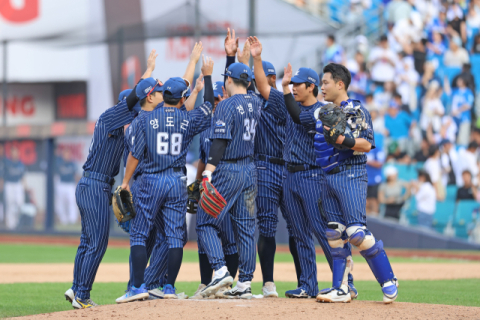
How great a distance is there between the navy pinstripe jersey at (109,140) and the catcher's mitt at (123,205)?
1.41 ft

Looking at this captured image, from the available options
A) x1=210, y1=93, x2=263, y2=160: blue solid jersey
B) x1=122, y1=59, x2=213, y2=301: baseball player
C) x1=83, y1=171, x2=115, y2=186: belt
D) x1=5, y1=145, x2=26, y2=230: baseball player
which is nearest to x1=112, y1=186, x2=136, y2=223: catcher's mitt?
x1=122, y1=59, x2=213, y2=301: baseball player

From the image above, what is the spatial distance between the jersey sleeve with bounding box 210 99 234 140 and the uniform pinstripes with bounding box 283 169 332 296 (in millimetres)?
742

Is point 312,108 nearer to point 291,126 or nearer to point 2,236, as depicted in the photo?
point 291,126

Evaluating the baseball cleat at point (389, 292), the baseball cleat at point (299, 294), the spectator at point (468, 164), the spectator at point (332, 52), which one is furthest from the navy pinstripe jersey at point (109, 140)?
the spectator at point (332, 52)

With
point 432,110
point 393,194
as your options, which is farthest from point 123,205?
point 432,110

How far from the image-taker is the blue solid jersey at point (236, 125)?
5750 millimetres

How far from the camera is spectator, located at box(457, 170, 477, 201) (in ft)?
45.3

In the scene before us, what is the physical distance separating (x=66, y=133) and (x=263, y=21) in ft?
20.4

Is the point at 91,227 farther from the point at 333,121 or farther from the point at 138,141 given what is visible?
the point at 333,121

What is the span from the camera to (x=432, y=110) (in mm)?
15859

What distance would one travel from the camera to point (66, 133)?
1795 cm

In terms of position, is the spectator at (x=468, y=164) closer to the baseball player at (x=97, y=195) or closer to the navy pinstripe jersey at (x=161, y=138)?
the navy pinstripe jersey at (x=161, y=138)

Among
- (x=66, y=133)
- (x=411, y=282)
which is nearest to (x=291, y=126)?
(x=411, y=282)

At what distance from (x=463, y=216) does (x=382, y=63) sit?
193 inches
